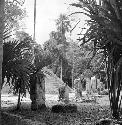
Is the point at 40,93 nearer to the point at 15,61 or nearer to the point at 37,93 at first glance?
the point at 37,93

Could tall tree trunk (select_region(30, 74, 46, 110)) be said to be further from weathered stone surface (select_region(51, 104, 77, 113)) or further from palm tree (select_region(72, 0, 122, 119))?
palm tree (select_region(72, 0, 122, 119))

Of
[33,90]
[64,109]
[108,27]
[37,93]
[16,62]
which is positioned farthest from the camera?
[33,90]

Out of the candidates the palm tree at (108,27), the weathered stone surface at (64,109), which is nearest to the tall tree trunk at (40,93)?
the weathered stone surface at (64,109)

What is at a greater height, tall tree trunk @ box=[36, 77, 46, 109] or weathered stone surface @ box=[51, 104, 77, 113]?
tall tree trunk @ box=[36, 77, 46, 109]

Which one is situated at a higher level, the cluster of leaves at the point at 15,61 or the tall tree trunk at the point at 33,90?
the cluster of leaves at the point at 15,61

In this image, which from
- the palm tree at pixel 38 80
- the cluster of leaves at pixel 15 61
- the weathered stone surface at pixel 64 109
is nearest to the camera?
the cluster of leaves at pixel 15 61

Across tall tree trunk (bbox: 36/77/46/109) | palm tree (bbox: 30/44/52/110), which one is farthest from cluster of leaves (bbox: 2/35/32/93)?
tall tree trunk (bbox: 36/77/46/109)

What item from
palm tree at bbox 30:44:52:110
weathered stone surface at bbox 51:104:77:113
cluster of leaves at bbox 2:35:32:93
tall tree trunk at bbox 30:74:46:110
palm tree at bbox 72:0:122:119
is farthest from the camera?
tall tree trunk at bbox 30:74:46:110

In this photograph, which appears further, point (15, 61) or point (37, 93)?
point (37, 93)

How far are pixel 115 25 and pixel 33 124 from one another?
307cm

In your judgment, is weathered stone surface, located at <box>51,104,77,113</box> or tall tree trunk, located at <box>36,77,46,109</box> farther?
tall tree trunk, located at <box>36,77,46,109</box>

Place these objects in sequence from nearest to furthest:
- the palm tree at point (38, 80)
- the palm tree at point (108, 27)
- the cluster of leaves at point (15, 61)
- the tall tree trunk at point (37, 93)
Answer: the palm tree at point (108, 27) → the cluster of leaves at point (15, 61) → the palm tree at point (38, 80) → the tall tree trunk at point (37, 93)

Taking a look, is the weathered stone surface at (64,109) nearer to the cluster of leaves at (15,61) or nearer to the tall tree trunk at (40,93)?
the tall tree trunk at (40,93)

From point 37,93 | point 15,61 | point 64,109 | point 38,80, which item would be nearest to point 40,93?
point 37,93
